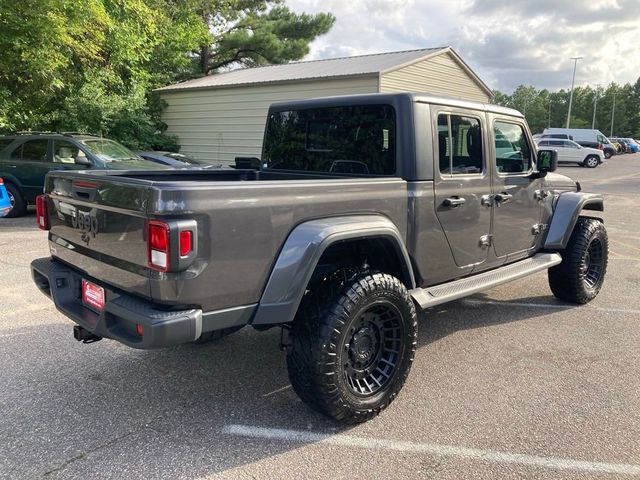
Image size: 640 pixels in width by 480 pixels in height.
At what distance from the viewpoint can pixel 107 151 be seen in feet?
32.3

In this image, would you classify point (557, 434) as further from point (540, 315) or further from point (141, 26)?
point (141, 26)

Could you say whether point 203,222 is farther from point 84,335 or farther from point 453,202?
point 453,202

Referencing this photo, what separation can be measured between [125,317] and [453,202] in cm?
228

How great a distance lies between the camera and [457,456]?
266 cm

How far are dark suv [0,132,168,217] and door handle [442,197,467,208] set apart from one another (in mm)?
7322

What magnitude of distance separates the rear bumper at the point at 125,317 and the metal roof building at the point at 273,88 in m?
11.4

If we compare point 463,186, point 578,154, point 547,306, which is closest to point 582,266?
point 547,306

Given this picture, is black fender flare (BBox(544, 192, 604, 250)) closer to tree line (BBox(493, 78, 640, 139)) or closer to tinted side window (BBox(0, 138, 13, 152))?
tinted side window (BBox(0, 138, 13, 152))

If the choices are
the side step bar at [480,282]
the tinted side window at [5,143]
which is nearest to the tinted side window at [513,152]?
the side step bar at [480,282]

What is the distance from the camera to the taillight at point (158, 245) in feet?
7.39

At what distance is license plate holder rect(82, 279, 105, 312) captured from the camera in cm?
276

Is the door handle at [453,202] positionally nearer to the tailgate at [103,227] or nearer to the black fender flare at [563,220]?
the black fender flare at [563,220]

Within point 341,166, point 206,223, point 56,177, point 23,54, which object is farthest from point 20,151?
point 206,223

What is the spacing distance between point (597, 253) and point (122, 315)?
4.88 metres
